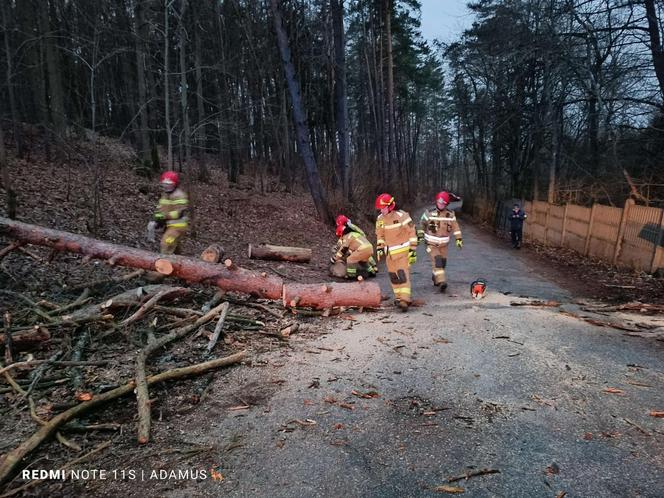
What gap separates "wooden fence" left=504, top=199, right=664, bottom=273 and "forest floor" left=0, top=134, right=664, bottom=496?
1995mm

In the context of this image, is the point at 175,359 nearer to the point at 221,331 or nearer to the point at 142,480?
the point at 221,331

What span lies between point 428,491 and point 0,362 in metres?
4.15

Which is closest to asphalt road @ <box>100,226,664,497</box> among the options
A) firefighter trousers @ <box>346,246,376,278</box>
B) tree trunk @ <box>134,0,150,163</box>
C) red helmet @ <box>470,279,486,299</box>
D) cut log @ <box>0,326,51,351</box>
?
red helmet @ <box>470,279,486,299</box>

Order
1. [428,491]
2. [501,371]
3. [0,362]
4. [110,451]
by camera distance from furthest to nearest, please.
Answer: [501,371], [0,362], [110,451], [428,491]

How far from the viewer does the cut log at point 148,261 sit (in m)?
5.76

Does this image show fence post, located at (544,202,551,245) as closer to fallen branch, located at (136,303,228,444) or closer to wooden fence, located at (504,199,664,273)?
wooden fence, located at (504,199,664,273)

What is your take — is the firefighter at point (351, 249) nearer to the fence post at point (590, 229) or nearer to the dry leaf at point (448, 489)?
the dry leaf at point (448, 489)

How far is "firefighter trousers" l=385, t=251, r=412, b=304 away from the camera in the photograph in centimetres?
643

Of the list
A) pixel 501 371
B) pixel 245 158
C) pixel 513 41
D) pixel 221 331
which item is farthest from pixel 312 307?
pixel 245 158

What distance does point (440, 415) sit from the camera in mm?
3383

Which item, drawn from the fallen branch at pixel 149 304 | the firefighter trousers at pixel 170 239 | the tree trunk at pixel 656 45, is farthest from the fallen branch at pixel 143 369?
the tree trunk at pixel 656 45

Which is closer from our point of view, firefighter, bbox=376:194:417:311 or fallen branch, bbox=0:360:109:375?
fallen branch, bbox=0:360:109:375

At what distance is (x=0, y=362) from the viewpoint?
3.89 metres

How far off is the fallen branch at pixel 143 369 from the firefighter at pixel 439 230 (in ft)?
13.8
